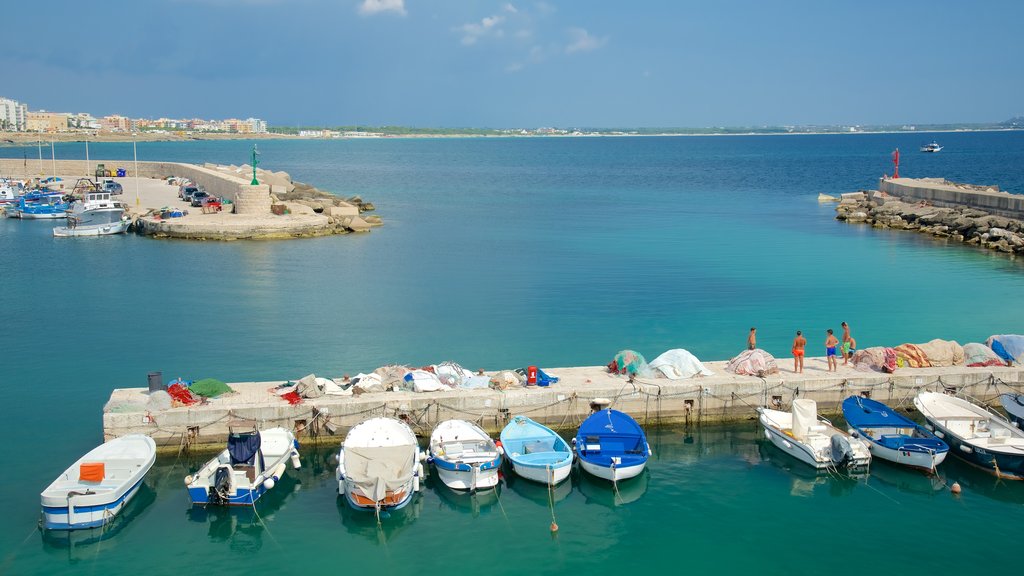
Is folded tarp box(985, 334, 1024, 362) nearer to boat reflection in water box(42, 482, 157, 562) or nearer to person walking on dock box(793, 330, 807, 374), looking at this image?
person walking on dock box(793, 330, 807, 374)

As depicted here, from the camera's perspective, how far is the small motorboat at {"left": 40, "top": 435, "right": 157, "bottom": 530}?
16406mm

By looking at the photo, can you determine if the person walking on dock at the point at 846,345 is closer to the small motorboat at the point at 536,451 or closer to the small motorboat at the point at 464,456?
the small motorboat at the point at 536,451

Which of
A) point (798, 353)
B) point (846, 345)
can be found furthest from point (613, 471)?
point (846, 345)

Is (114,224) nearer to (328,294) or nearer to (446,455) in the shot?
(328,294)

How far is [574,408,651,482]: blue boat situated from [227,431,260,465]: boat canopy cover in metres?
6.89

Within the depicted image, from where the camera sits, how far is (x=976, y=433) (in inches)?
808

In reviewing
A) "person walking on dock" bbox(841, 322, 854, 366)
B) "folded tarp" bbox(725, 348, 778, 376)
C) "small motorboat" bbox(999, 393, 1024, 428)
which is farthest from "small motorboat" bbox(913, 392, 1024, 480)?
"folded tarp" bbox(725, 348, 778, 376)

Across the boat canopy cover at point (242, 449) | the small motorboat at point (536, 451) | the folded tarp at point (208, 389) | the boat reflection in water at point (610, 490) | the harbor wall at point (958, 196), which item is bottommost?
the boat reflection in water at point (610, 490)

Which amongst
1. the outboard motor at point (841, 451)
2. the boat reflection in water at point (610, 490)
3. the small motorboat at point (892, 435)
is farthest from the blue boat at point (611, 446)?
the small motorboat at point (892, 435)

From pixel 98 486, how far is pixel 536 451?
8945mm

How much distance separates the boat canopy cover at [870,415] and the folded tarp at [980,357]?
165 inches

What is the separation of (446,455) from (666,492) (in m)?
4.82

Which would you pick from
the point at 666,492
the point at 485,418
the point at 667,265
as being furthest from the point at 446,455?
the point at 667,265

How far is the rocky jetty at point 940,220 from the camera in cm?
5062
